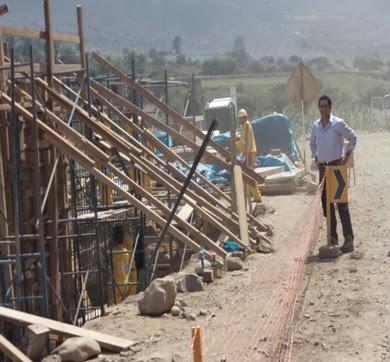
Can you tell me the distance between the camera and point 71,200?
14.7 meters

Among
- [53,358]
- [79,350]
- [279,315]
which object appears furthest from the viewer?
[279,315]

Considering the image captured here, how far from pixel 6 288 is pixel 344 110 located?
44.8 metres

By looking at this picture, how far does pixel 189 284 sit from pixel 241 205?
11.1 feet

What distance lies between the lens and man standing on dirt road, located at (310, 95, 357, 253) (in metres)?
13.2

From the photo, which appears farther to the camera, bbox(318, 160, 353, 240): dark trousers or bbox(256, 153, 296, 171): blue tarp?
bbox(256, 153, 296, 171): blue tarp

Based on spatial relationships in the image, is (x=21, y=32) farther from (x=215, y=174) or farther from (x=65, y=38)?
(x=215, y=174)

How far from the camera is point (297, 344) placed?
897 centimetres

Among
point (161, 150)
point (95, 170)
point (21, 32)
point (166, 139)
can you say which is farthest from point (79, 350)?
point (166, 139)

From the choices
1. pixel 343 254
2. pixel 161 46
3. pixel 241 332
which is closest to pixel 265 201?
pixel 343 254

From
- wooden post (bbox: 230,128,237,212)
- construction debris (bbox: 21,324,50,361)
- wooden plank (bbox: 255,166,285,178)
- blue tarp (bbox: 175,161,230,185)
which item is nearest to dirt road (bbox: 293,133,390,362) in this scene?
wooden post (bbox: 230,128,237,212)

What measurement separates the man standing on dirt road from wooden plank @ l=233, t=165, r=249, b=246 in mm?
1413

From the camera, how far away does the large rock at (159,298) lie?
10.5 metres

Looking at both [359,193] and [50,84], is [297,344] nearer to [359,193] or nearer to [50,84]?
[50,84]

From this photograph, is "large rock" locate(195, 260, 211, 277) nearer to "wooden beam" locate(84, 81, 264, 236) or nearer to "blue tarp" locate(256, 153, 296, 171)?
"wooden beam" locate(84, 81, 264, 236)
